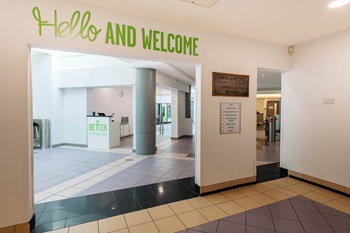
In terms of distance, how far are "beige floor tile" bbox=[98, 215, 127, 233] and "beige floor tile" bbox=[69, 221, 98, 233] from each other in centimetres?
6

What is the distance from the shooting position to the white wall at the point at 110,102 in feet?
26.0

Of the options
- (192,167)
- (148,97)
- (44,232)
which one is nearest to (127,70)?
(148,97)

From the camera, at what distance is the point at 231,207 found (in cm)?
284

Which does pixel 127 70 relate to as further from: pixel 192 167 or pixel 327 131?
pixel 327 131

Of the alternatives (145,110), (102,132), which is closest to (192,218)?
(145,110)

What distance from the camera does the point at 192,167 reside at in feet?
15.6

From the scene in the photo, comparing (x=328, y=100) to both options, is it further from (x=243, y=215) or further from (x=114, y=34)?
(x=114, y=34)

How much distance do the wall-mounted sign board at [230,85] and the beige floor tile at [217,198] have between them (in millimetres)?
1710

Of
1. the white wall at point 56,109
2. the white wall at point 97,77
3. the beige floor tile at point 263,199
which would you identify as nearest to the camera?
the beige floor tile at point 263,199

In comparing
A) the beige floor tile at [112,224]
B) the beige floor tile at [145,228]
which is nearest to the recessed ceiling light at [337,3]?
the beige floor tile at [145,228]

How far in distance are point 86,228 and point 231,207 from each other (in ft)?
6.49

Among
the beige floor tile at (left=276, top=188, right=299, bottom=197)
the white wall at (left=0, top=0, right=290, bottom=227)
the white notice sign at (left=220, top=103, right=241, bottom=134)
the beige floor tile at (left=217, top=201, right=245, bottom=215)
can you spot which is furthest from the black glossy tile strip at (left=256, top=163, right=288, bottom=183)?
the white notice sign at (left=220, top=103, right=241, bottom=134)

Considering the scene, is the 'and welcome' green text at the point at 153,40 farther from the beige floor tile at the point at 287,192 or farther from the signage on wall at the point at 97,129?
the signage on wall at the point at 97,129

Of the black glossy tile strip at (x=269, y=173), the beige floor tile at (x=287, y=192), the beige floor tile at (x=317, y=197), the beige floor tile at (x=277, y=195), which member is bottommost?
the beige floor tile at (x=277, y=195)
